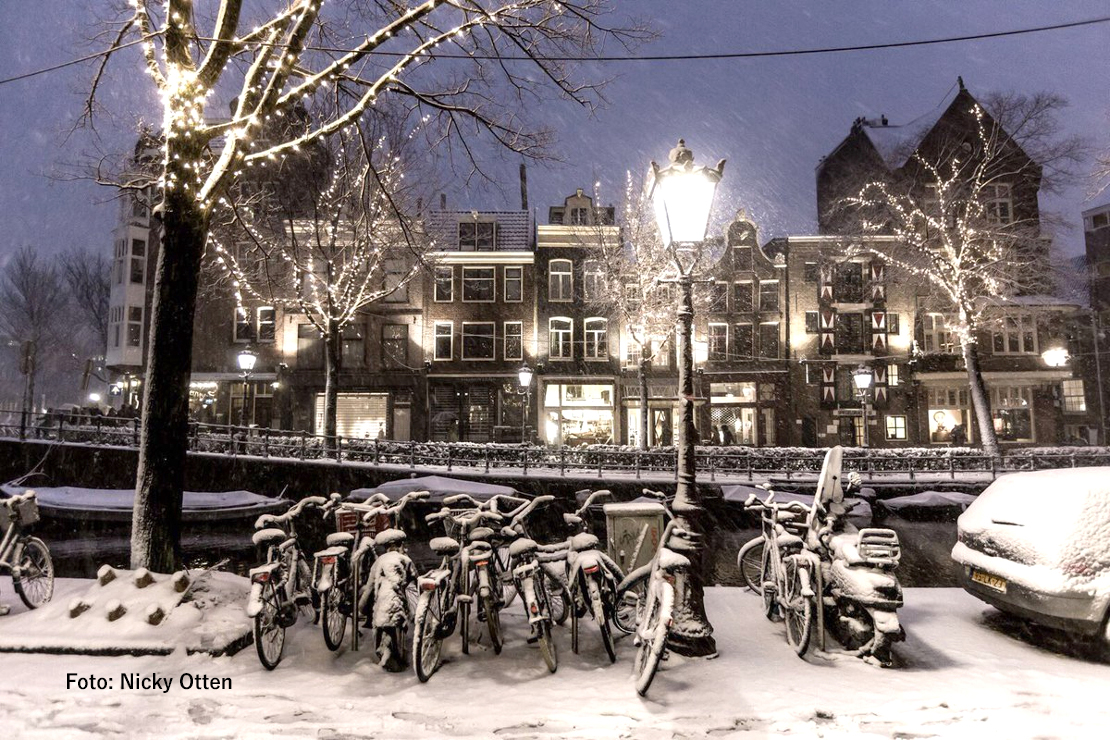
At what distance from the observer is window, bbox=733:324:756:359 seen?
3231 cm

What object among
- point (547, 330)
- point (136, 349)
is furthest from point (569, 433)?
point (136, 349)

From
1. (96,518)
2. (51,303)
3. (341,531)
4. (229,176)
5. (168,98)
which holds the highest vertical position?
(51,303)

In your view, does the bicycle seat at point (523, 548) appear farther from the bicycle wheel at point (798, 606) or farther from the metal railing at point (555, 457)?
the metal railing at point (555, 457)

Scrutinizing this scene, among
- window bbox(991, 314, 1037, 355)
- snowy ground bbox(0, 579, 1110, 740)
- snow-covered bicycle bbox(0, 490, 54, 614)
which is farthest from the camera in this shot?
window bbox(991, 314, 1037, 355)

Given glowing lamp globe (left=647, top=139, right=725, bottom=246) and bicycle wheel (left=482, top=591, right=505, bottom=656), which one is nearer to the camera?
bicycle wheel (left=482, top=591, right=505, bottom=656)

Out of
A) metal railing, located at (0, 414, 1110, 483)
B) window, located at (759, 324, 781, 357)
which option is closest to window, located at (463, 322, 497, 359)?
metal railing, located at (0, 414, 1110, 483)

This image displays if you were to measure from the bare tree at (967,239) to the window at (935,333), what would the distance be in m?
1.29

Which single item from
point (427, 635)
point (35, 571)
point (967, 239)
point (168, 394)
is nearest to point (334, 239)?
point (168, 394)

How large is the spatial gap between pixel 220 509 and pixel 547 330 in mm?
17940

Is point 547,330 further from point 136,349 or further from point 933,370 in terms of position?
point 136,349

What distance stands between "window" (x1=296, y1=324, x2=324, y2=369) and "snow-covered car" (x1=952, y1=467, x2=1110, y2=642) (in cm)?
2946

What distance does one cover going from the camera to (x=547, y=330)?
3206cm

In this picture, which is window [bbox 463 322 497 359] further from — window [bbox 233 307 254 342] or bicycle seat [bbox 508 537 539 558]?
bicycle seat [bbox 508 537 539 558]

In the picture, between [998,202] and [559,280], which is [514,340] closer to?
[559,280]
